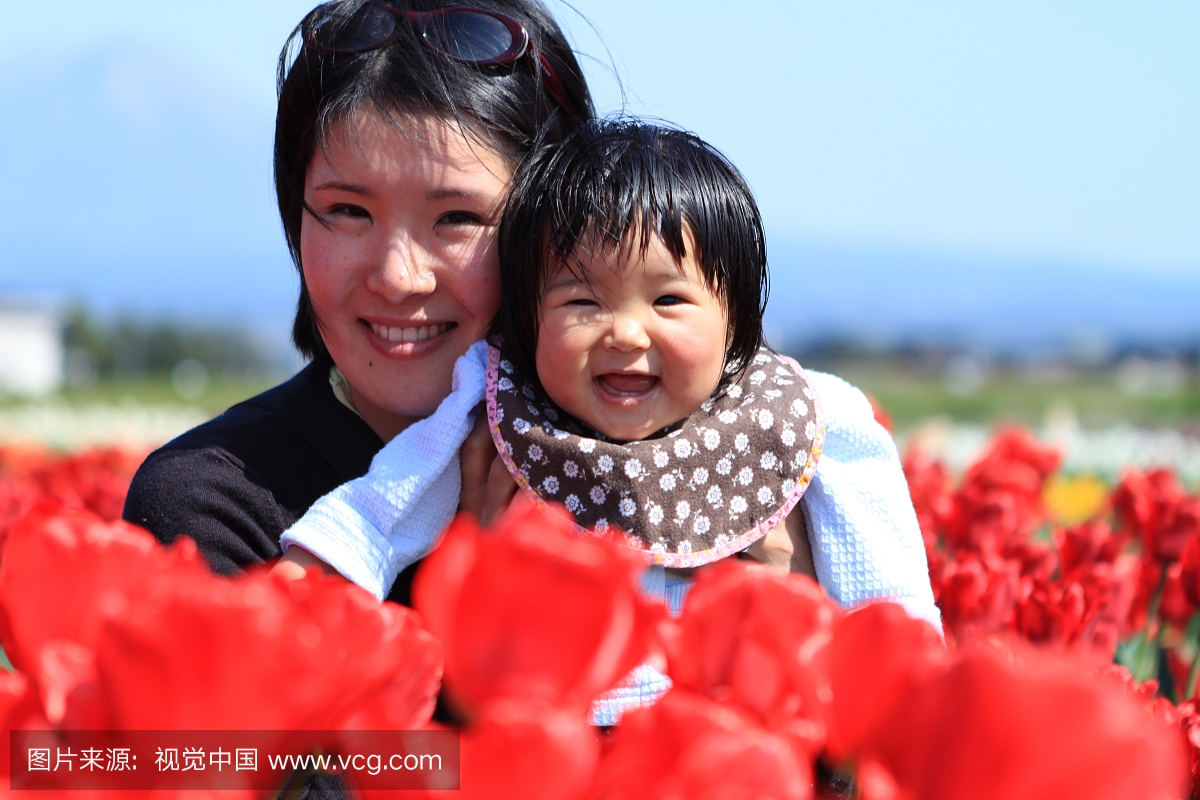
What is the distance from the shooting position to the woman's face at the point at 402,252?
2.09m

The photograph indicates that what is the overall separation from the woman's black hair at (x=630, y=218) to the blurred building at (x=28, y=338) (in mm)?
51140

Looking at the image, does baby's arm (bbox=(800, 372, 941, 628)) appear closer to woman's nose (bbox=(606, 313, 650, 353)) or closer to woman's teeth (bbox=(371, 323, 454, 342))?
woman's nose (bbox=(606, 313, 650, 353))

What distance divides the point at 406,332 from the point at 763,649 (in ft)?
5.16

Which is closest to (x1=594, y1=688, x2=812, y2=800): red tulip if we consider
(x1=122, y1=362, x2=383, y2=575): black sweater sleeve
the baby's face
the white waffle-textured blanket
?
A: the white waffle-textured blanket

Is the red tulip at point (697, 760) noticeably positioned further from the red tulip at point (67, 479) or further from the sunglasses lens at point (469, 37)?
the sunglasses lens at point (469, 37)

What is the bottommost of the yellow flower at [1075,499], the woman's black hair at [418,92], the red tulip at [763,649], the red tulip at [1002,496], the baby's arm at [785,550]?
the yellow flower at [1075,499]

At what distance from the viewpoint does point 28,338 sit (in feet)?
165

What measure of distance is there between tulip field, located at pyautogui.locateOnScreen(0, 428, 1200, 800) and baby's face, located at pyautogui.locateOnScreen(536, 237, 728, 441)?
1.11 metres

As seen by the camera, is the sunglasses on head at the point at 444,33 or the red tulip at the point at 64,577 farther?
the sunglasses on head at the point at 444,33

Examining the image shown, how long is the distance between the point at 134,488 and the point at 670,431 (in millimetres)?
961

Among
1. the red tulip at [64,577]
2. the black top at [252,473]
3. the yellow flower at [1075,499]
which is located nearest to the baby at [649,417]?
the black top at [252,473]

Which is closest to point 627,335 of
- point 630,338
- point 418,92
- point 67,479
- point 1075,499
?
point 630,338

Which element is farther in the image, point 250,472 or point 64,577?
point 250,472

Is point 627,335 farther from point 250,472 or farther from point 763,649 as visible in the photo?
point 763,649
